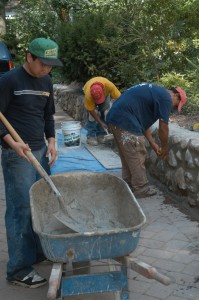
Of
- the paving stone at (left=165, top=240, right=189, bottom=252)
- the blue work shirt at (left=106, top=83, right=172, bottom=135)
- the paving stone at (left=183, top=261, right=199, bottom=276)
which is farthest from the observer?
the blue work shirt at (left=106, top=83, right=172, bottom=135)

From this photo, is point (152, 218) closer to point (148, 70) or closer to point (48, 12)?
point (148, 70)

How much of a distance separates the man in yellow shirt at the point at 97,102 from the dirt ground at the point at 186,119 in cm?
105

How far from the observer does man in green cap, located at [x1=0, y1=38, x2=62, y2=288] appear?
346 cm

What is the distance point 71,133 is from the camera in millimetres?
7871

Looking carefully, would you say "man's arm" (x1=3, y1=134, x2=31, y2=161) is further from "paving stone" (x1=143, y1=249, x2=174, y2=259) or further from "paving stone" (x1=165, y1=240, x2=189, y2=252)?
"paving stone" (x1=165, y1=240, x2=189, y2=252)

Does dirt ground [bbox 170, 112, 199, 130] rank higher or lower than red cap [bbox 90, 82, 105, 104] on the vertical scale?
lower

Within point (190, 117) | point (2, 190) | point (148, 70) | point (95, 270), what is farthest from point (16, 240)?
point (148, 70)

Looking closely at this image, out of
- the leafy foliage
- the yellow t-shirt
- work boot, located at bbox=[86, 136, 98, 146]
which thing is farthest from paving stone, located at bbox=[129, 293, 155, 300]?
work boot, located at bbox=[86, 136, 98, 146]

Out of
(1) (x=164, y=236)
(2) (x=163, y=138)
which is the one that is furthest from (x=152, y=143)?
(1) (x=164, y=236)

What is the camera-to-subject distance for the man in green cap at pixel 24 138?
3.46 metres

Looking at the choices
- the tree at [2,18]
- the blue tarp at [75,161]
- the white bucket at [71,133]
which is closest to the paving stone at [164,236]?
the blue tarp at [75,161]

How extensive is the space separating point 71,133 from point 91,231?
4921 mm

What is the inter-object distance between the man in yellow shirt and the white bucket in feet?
0.92

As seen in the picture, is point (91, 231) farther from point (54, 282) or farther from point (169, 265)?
point (169, 265)
